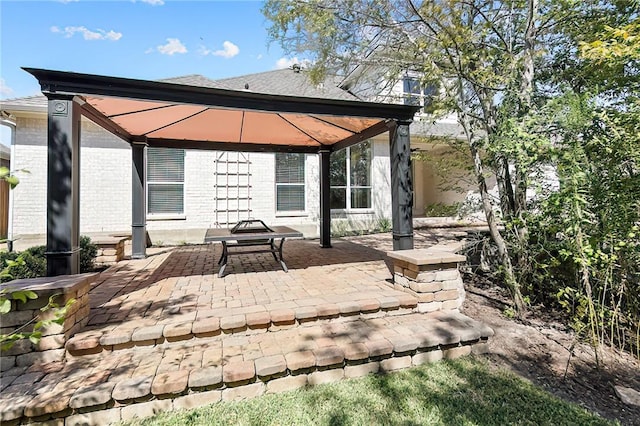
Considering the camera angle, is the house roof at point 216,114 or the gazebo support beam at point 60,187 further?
the house roof at point 216,114

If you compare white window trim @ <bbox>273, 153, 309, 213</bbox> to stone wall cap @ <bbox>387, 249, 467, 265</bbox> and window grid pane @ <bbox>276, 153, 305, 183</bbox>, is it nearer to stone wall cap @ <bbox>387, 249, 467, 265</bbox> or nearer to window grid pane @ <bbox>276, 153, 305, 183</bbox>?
window grid pane @ <bbox>276, 153, 305, 183</bbox>

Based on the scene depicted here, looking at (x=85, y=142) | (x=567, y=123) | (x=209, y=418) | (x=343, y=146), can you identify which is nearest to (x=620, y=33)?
(x=567, y=123)

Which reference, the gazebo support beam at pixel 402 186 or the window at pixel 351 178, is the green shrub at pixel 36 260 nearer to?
the gazebo support beam at pixel 402 186

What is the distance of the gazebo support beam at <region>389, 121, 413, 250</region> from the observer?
4.21 m

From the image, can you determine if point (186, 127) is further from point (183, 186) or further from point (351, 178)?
point (351, 178)

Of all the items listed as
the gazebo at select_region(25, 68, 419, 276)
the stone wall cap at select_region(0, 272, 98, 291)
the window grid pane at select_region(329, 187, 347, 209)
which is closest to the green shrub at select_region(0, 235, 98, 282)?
the gazebo at select_region(25, 68, 419, 276)

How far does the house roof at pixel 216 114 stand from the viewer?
125 inches

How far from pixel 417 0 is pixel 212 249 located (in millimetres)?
6257

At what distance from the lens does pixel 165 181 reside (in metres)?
8.26

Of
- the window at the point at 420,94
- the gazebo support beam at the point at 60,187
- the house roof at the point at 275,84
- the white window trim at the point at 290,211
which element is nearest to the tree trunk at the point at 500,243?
the window at the point at 420,94

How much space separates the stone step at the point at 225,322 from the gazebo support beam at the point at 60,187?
75 cm

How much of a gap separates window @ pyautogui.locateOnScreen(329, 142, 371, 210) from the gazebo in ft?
10.1

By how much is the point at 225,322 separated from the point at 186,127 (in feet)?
12.9

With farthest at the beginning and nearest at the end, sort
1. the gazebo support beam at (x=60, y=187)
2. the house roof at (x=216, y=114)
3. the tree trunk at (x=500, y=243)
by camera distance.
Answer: the tree trunk at (x=500, y=243)
the house roof at (x=216, y=114)
the gazebo support beam at (x=60, y=187)
